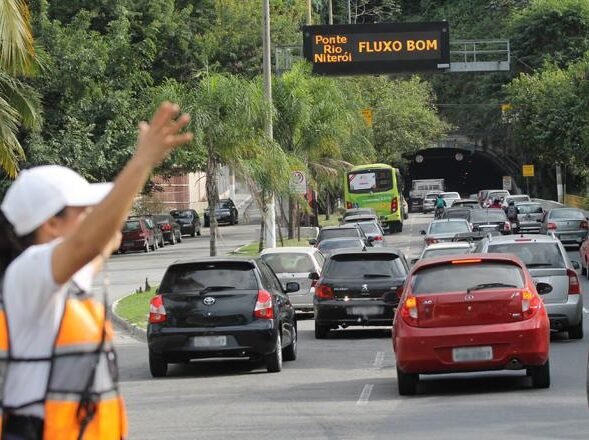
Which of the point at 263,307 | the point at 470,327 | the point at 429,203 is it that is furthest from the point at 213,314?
the point at 429,203

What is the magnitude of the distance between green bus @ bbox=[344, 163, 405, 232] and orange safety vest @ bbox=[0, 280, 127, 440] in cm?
7006

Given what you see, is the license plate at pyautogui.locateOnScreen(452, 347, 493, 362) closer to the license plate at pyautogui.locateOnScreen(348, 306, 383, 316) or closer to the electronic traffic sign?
the license plate at pyautogui.locateOnScreen(348, 306, 383, 316)

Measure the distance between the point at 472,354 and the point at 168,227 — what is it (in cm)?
5043

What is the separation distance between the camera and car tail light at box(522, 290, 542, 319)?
1557cm

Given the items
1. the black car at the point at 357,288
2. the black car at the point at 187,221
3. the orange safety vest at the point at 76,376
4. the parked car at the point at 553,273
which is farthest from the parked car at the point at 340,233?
the orange safety vest at the point at 76,376

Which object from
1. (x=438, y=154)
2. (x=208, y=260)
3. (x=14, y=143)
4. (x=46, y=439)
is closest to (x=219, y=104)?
(x=14, y=143)

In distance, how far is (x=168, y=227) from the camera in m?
65.3

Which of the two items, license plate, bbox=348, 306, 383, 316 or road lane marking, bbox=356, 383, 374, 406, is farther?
license plate, bbox=348, 306, 383, 316

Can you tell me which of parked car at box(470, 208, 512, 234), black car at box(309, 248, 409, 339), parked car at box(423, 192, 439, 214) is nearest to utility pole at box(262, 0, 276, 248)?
parked car at box(470, 208, 512, 234)

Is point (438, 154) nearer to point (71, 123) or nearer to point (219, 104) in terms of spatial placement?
point (71, 123)

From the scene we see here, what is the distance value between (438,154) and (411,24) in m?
67.2

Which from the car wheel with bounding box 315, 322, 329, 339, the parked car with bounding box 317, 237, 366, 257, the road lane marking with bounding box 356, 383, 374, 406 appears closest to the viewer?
the road lane marking with bounding box 356, 383, 374, 406

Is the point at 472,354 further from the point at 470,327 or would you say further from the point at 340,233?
the point at 340,233

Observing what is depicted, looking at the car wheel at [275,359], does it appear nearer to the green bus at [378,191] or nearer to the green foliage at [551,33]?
the green bus at [378,191]
